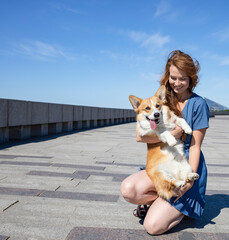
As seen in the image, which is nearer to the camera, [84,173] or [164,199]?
[164,199]

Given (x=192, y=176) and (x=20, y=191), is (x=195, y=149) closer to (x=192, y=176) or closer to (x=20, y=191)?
(x=192, y=176)

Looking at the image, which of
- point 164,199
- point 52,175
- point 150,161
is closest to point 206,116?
point 150,161

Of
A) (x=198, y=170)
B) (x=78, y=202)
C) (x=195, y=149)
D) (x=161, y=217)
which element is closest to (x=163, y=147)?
(x=195, y=149)

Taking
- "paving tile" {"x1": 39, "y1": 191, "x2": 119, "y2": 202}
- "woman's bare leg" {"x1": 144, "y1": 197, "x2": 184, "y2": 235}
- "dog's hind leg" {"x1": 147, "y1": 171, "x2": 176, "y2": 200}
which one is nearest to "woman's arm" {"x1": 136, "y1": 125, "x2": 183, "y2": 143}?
"dog's hind leg" {"x1": 147, "y1": 171, "x2": 176, "y2": 200}

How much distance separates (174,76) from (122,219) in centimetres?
175

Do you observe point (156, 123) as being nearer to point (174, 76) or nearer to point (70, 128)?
point (174, 76)

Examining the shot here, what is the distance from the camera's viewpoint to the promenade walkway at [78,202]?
2770mm

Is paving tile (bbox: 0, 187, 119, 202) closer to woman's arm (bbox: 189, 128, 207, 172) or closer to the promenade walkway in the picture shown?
the promenade walkway

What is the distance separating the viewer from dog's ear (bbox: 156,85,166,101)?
122 inches

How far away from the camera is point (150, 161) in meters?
2.95

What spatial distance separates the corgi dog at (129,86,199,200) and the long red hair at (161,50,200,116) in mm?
155

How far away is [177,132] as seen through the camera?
115 inches

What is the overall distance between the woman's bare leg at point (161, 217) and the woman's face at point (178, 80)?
1289 millimetres

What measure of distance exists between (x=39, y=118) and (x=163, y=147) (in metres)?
7.93
